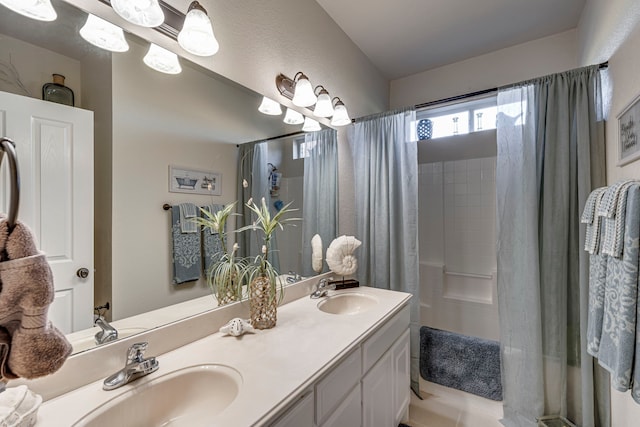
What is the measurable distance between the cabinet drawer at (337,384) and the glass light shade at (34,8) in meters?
1.39

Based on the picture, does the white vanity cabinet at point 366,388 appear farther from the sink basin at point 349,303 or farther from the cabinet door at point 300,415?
the sink basin at point 349,303

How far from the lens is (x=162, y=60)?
106 centimetres

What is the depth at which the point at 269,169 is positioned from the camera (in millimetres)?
1587

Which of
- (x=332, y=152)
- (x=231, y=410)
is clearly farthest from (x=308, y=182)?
(x=231, y=410)

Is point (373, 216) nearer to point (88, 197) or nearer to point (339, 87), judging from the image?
point (339, 87)

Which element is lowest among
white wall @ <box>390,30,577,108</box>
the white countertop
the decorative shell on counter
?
the white countertop

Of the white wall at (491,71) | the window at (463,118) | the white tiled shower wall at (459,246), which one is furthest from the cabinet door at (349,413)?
the white wall at (491,71)

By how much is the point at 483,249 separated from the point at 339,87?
2.03 meters

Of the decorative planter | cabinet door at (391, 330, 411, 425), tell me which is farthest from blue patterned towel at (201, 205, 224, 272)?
cabinet door at (391, 330, 411, 425)

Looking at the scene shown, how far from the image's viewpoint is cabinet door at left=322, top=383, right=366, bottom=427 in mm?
1002

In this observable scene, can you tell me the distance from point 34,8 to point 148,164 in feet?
1.64

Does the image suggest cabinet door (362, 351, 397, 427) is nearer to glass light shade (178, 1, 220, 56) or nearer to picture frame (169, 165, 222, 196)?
picture frame (169, 165, 222, 196)

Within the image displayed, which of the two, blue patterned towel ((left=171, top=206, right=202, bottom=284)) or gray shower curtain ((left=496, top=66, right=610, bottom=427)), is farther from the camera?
gray shower curtain ((left=496, top=66, right=610, bottom=427))

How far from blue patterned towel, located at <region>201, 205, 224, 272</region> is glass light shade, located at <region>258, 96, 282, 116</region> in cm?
61
